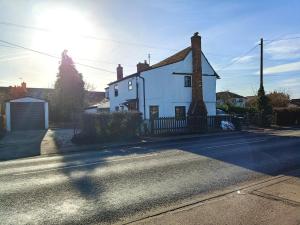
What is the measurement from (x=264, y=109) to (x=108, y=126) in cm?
2099

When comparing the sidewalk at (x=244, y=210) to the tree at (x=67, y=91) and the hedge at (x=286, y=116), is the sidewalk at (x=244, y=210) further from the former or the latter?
the tree at (x=67, y=91)

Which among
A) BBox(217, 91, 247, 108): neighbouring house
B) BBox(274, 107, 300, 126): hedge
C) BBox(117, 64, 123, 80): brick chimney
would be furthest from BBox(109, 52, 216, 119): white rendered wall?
BBox(217, 91, 247, 108): neighbouring house

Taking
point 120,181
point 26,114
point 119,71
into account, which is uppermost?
point 119,71

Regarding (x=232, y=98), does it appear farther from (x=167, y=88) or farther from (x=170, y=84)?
(x=167, y=88)

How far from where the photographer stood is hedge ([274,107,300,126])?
120 ft

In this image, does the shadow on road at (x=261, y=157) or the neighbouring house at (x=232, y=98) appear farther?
the neighbouring house at (x=232, y=98)

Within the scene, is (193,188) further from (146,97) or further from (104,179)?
(146,97)

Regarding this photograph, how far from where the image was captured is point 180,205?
656 centimetres

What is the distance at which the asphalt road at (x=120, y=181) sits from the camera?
253 inches

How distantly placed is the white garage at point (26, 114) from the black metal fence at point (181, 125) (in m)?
14.2

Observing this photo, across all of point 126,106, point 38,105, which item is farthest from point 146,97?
point 38,105

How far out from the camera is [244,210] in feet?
19.8

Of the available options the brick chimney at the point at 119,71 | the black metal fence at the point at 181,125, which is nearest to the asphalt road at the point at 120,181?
the black metal fence at the point at 181,125

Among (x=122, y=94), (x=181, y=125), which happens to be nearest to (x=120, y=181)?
(x=181, y=125)
